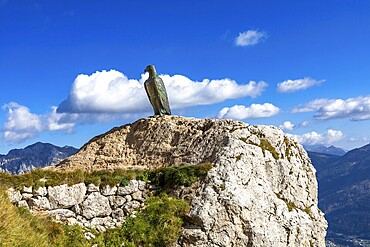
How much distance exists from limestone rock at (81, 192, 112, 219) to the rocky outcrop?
76cm

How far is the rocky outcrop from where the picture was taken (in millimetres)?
19562

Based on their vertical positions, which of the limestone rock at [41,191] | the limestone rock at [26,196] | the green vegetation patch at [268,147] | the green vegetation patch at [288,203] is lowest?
the green vegetation patch at [288,203]

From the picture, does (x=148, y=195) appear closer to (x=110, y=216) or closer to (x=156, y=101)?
(x=110, y=216)

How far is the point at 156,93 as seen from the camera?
2791cm

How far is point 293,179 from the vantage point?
24891 millimetres

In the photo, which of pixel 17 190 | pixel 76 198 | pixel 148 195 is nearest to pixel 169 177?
pixel 148 195

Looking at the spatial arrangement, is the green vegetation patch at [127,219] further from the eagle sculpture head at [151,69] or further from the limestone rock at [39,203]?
the eagle sculpture head at [151,69]

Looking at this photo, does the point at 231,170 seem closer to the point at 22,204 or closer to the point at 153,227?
the point at 153,227

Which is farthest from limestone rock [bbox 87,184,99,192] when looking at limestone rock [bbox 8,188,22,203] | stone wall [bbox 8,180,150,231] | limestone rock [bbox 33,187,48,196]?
limestone rock [bbox 8,188,22,203]

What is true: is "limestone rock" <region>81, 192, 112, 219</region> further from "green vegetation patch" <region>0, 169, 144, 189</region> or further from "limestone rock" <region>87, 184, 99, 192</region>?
"green vegetation patch" <region>0, 169, 144, 189</region>

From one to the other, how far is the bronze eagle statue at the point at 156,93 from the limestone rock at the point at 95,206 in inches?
378

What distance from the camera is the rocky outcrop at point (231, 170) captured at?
19562 mm

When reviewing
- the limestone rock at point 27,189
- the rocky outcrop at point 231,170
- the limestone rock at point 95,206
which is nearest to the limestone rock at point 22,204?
the limestone rock at point 27,189

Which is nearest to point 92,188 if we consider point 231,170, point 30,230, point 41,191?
point 41,191
